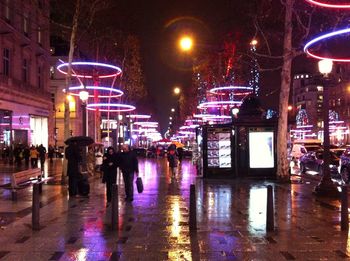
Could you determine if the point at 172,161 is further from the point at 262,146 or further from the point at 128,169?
the point at 128,169

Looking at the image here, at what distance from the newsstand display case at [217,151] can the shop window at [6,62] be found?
19.9 meters

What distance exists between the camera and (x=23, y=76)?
45594mm

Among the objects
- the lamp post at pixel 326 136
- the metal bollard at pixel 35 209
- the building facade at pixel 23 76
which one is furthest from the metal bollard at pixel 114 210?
the building facade at pixel 23 76

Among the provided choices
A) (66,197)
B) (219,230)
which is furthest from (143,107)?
(219,230)

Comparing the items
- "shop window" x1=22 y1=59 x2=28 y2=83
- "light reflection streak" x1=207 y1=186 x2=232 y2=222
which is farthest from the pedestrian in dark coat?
"shop window" x1=22 y1=59 x2=28 y2=83

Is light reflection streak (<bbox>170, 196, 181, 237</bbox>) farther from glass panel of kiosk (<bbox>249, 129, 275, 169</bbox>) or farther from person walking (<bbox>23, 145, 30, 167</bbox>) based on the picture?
person walking (<bbox>23, 145, 30, 167</bbox>)

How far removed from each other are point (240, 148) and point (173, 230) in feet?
49.3

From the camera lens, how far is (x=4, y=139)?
43.3 metres

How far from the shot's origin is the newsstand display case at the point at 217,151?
2641cm

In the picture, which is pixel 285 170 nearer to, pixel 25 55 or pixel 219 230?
pixel 219 230

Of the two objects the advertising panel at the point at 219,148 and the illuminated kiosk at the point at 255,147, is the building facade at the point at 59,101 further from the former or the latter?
the illuminated kiosk at the point at 255,147

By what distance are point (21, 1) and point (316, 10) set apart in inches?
1009

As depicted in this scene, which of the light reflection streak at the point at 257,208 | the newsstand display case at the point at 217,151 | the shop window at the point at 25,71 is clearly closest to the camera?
the light reflection streak at the point at 257,208

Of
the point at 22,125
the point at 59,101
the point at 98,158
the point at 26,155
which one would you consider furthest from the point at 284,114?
the point at 59,101
